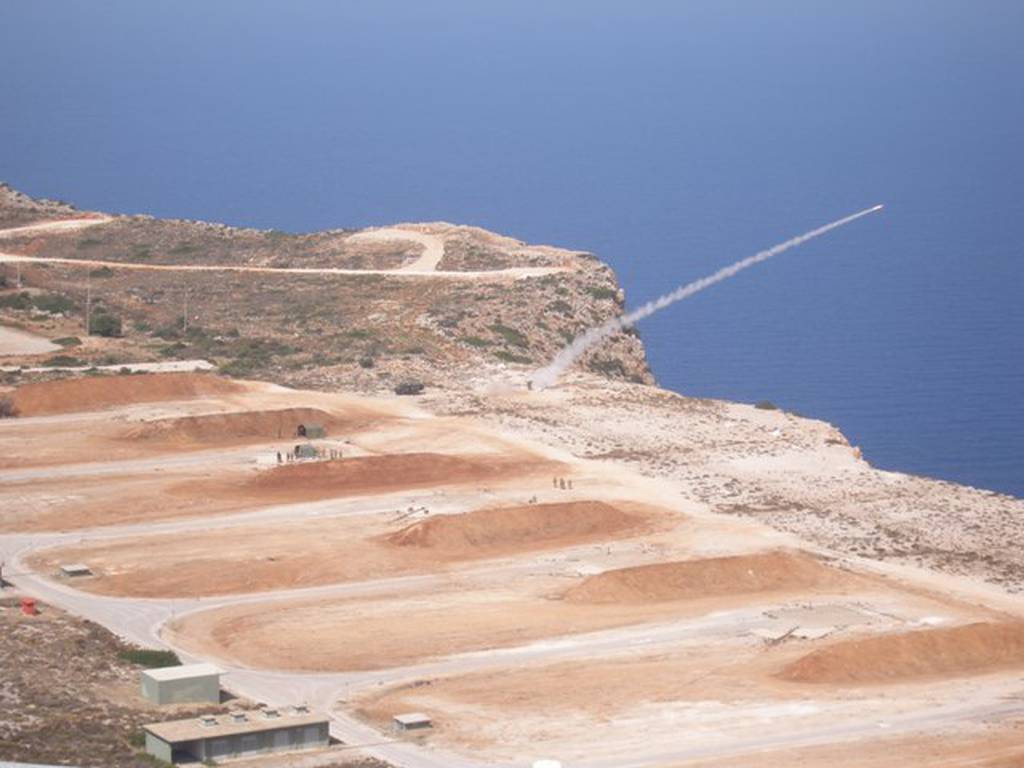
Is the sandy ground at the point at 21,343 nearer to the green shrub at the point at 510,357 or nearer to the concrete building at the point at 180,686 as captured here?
the green shrub at the point at 510,357

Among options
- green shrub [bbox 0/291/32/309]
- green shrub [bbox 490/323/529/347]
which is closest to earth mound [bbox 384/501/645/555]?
green shrub [bbox 490/323/529/347]

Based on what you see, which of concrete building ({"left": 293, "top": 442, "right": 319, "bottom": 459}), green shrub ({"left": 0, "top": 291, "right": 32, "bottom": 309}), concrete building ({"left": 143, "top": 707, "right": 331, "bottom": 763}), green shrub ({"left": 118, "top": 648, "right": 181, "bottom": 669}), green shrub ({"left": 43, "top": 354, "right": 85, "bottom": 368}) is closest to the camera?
concrete building ({"left": 143, "top": 707, "right": 331, "bottom": 763})

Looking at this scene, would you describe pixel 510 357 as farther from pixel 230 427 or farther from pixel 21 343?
pixel 21 343

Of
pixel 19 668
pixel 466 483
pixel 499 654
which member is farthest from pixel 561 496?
pixel 19 668

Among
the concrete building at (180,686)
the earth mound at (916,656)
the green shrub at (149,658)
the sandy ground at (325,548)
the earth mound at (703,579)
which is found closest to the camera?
the concrete building at (180,686)

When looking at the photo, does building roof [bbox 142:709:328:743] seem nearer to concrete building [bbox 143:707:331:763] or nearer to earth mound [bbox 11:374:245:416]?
concrete building [bbox 143:707:331:763]

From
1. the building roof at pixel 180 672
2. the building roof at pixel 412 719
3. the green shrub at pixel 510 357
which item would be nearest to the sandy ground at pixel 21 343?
the green shrub at pixel 510 357

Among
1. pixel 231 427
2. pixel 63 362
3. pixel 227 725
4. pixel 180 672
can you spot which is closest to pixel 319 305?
pixel 63 362
